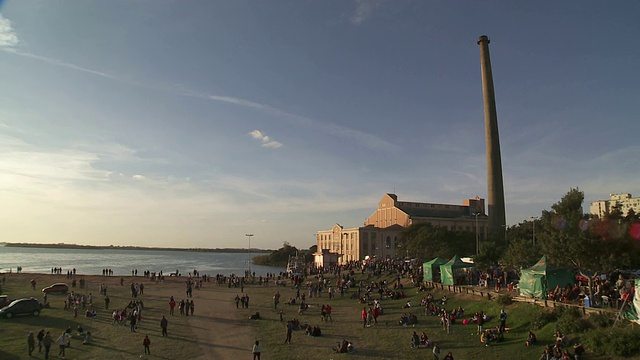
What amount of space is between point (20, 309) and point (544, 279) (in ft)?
122

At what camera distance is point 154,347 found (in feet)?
84.4

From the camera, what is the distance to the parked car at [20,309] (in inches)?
1280

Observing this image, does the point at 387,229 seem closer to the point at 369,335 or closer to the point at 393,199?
the point at 393,199

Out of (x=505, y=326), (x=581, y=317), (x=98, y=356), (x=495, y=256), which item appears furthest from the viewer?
(x=495, y=256)

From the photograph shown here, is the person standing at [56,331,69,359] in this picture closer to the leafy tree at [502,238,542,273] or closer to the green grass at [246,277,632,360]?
the green grass at [246,277,632,360]

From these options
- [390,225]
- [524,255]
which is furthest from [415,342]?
[390,225]

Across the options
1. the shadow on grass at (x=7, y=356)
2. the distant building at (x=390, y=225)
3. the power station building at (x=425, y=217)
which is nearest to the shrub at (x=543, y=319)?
the shadow on grass at (x=7, y=356)

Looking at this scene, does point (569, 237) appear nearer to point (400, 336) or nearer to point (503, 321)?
point (503, 321)

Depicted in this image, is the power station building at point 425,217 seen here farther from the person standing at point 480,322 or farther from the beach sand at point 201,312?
the person standing at point 480,322

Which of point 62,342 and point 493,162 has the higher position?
point 493,162

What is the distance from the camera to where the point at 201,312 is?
37312 mm

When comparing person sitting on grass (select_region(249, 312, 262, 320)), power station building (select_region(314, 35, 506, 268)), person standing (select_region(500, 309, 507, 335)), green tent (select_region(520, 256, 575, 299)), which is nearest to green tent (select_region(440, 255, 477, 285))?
green tent (select_region(520, 256, 575, 299))

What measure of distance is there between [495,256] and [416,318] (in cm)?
2033

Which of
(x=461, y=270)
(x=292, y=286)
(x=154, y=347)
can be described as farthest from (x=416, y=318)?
(x=292, y=286)
